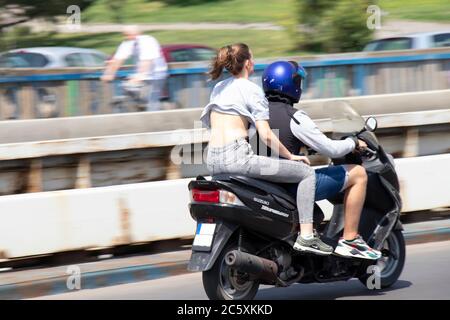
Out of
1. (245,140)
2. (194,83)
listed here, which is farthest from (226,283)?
(194,83)

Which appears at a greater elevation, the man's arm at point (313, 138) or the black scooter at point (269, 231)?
the man's arm at point (313, 138)

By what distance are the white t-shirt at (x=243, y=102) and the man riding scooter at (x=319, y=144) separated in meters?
0.20

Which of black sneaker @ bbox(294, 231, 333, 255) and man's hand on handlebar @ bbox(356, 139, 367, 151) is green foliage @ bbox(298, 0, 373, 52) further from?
black sneaker @ bbox(294, 231, 333, 255)

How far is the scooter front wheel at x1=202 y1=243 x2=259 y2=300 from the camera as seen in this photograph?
21.8 feet

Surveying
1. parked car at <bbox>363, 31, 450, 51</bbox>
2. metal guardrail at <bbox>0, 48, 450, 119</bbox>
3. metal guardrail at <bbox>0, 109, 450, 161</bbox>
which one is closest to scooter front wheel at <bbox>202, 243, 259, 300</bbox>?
metal guardrail at <bbox>0, 109, 450, 161</bbox>

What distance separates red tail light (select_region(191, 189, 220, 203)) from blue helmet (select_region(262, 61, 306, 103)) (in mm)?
883

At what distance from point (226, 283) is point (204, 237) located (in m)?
0.36

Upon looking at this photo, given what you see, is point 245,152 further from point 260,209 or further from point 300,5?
point 300,5

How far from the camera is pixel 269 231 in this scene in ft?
22.3

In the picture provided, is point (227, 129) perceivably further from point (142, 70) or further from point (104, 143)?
point (142, 70)

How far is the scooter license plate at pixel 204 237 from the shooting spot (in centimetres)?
660

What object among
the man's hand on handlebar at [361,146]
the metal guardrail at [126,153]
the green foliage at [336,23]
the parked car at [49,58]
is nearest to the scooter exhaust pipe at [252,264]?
the man's hand on handlebar at [361,146]

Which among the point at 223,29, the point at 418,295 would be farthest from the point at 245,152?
the point at 223,29

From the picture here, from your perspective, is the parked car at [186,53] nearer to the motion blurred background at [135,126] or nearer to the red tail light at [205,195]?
the motion blurred background at [135,126]
